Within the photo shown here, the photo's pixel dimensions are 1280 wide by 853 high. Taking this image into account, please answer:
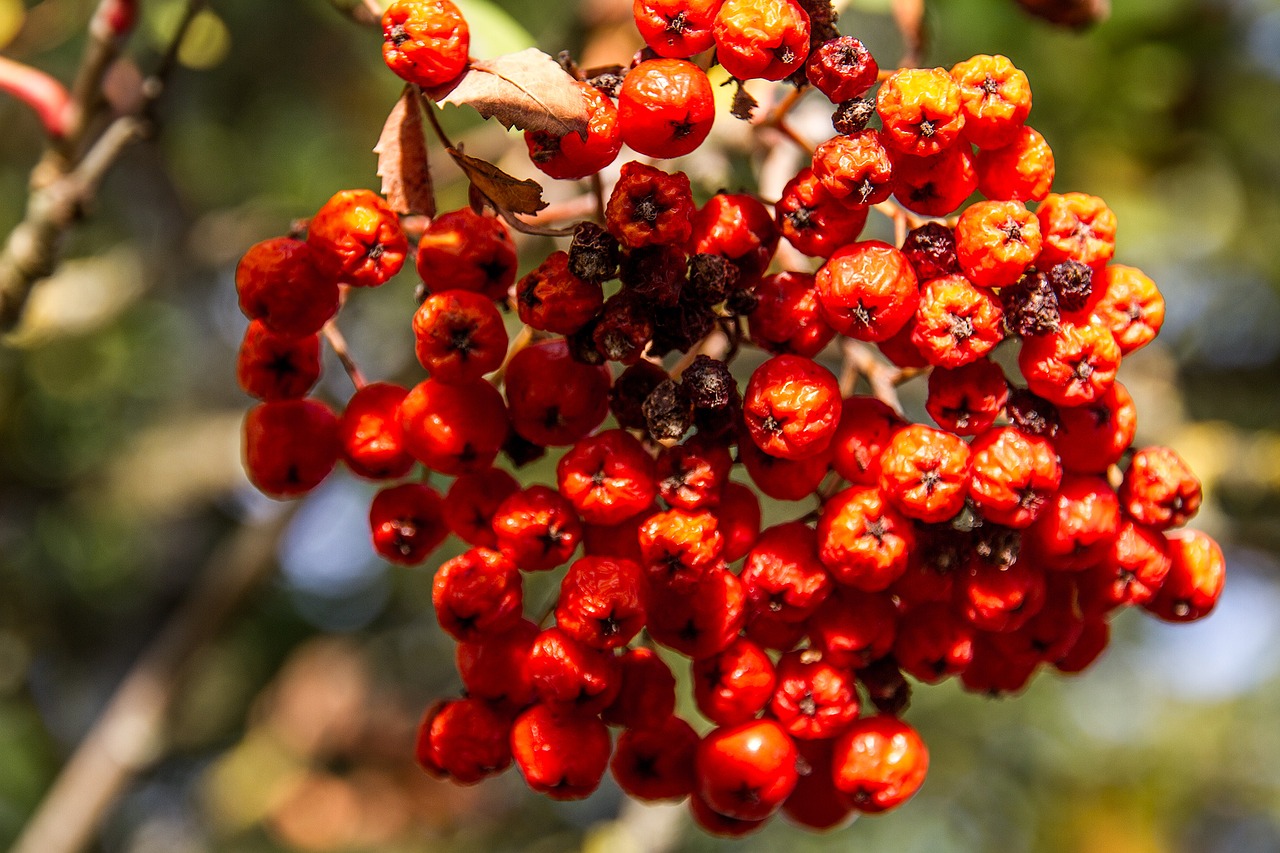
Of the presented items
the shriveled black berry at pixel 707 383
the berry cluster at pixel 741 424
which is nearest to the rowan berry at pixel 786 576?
the berry cluster at pixel 741 424

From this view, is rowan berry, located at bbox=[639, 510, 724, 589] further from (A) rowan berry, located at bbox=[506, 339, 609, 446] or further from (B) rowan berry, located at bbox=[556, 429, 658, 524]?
(A) rowan berry, located at bbox=[506, 339, 609, 446]

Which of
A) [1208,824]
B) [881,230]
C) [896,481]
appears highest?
[896,481]

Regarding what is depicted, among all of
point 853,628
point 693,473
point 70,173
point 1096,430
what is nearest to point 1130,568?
point 1096,430

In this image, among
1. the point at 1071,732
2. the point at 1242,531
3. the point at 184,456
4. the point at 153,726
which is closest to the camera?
the point at 1242,531

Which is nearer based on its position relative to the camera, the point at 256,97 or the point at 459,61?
the point at 459,61

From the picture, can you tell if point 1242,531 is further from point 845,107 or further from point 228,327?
point 228,327

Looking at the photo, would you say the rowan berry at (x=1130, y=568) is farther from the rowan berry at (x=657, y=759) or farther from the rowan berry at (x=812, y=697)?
the rowan berry at (x=657, y=759)

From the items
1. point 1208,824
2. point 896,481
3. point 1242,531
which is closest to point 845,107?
point 896,481
